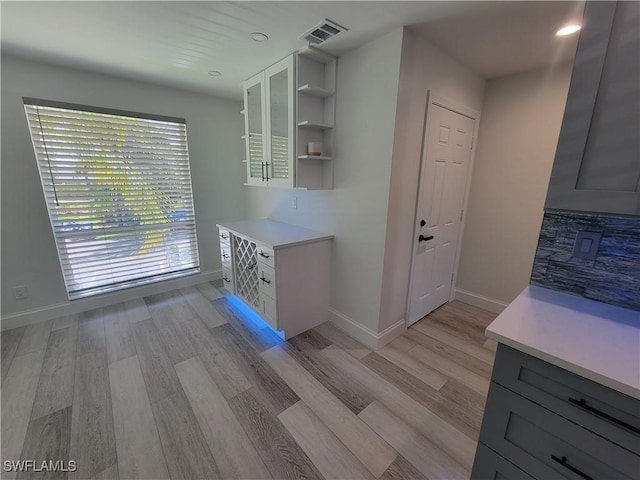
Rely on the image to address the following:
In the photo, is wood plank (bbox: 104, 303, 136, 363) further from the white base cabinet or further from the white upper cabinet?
the white upper cabinet

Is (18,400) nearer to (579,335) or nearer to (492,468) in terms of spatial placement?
(492,468)

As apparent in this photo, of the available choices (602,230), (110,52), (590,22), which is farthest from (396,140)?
(110,52)

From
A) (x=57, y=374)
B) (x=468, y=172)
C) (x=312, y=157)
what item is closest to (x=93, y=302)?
(x=57, y=374)

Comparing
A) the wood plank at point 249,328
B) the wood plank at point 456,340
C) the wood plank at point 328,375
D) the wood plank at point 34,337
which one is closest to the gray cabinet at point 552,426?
the wood plank at point 328,375

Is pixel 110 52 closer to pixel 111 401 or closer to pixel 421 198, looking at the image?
pixel 111 401

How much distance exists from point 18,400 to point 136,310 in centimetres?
116

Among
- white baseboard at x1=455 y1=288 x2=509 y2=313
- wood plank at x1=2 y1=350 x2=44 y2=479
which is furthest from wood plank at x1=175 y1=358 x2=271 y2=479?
white baseboard at x1=455 y1=288 x2=509 y2=313

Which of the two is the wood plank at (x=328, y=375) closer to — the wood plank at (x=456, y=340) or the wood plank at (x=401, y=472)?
the wood plank at (x=401, y=472)

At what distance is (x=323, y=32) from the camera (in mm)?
1772

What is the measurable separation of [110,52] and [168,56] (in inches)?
17.0

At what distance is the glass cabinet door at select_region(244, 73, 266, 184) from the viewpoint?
101 inches

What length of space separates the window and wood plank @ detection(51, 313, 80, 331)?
222 mm

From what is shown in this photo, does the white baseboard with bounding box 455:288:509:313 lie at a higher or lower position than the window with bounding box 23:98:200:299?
lower

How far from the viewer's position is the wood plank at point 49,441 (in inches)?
51.3
